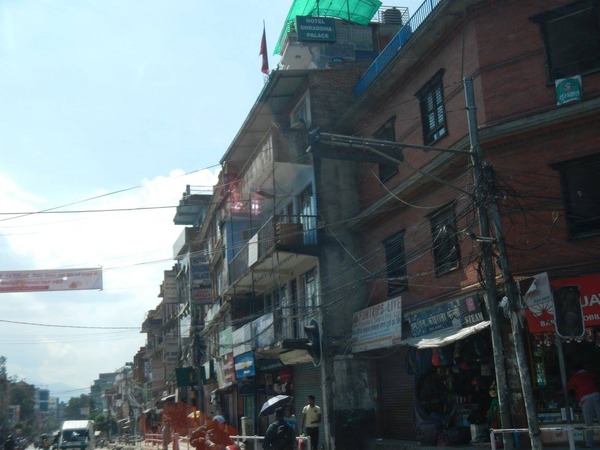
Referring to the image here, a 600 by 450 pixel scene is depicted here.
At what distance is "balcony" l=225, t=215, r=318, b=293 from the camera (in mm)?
24328

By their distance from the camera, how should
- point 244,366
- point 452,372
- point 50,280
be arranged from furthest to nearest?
point 244,366, point 50,280, point 452,372

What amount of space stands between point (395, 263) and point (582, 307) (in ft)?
25.2

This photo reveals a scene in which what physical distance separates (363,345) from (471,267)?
5668 mm

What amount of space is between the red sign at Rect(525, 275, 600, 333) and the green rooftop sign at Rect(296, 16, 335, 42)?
19.0 metres

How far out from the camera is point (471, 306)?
1700 cm

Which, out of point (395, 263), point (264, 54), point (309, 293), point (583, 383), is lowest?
point (583, 383)

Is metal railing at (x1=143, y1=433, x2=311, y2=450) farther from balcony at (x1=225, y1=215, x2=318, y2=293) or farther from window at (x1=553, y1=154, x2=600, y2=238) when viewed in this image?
window at (x1=553, y1=154, x2=600, y2=238)

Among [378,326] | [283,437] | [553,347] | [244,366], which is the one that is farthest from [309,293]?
[283,437]

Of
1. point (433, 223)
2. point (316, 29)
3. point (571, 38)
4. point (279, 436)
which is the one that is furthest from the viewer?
point (316, 29)

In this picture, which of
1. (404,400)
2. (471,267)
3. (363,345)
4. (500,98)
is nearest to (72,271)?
(363,345)

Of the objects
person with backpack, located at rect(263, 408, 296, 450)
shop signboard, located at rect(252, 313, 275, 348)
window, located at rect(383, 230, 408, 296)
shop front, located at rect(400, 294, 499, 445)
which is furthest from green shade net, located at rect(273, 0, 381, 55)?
person with backpack, located at rect(263, 408, 296, 450)

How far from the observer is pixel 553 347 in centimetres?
1590

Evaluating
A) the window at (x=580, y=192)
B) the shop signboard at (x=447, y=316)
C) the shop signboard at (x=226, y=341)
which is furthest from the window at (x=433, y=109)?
the shop signboard at (x=226, y=341)

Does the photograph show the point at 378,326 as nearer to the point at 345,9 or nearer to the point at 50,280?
the point at 50,280
